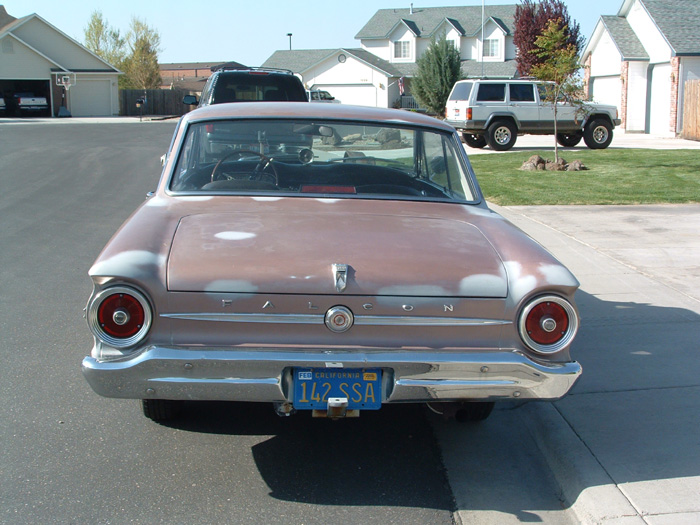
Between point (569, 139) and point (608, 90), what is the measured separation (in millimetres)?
9739

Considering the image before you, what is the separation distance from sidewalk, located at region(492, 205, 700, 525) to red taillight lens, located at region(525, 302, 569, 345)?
0.73 metres

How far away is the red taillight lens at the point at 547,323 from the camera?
329cm

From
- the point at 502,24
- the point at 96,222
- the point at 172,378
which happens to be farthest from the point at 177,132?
the point at 502,24

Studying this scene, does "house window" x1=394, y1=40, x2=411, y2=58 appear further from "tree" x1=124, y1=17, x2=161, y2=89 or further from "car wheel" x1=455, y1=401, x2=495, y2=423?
"car wheel" x1=455, y1=401, x2=495, y2=423

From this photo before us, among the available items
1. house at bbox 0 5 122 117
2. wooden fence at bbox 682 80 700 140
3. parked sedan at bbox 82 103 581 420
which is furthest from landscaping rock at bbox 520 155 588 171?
house at bbox 0 5 122 117

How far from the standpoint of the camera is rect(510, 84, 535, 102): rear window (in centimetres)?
2142

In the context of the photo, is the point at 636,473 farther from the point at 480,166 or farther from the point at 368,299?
the point at 480,166

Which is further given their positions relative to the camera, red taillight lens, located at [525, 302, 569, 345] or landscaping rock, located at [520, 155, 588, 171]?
landscaping rock, located at [520, 155, 588, 171]

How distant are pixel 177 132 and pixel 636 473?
10.5 feet

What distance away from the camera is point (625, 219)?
10391mm

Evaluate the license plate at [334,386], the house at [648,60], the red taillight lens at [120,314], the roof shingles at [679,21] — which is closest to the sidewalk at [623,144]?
the house at [648,60]

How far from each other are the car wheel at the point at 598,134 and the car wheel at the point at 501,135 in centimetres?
206

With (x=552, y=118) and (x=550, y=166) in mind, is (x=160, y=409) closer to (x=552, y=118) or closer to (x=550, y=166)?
(x=550, y=166)

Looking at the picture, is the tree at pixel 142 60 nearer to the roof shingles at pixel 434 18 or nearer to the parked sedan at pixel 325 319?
the roof shingles at pixel 434 18
